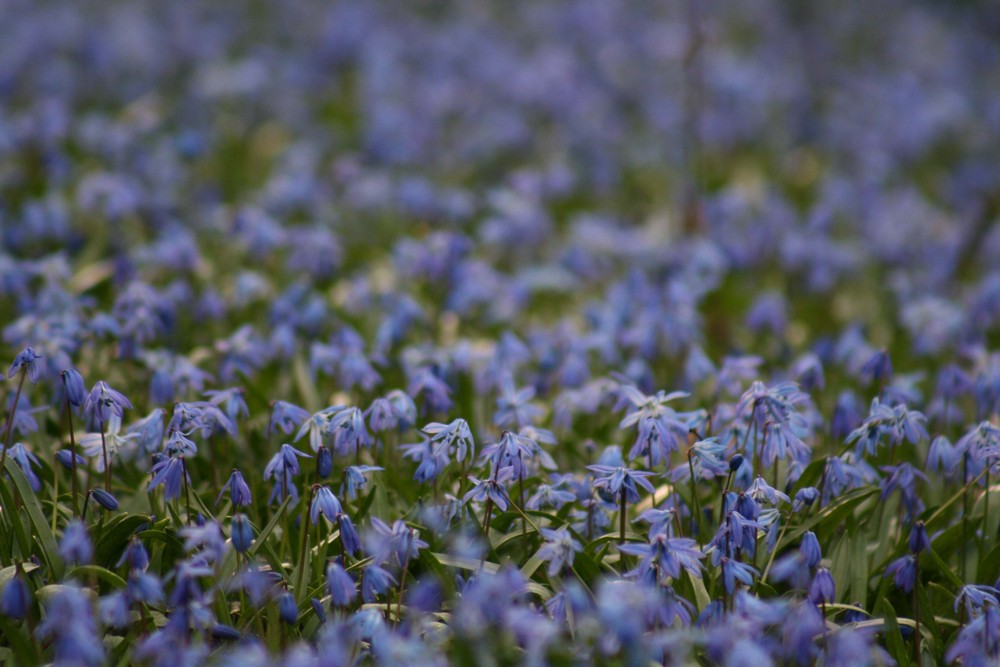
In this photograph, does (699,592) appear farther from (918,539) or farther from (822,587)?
(918,539)

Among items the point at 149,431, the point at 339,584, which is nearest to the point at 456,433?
the point at 339,584

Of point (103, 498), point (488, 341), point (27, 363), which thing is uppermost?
point (27, 363)

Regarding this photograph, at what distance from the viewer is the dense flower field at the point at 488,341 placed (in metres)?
2.72

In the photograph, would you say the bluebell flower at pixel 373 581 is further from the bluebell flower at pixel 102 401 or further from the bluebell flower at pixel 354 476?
the bluebell flower at pixel 102 401

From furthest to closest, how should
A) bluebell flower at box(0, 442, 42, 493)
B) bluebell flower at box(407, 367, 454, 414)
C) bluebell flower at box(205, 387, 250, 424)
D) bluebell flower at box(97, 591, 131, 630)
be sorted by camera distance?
bluebell flower at box(407, 367, 454, 414) → bluebell flower at box(205, 387, 250, 424) → bluebell flower at box(0, 442, 42, 493) → bluebell flower at box(97, 591, 131, 630)

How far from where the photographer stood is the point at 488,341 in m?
5.11

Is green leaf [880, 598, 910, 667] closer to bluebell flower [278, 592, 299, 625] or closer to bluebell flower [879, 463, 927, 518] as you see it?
bluebell flower [879, 463, 927, 518]

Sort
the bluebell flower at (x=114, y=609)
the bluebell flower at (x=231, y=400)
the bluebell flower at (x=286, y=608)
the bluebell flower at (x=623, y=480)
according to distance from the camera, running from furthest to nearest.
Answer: the bluebell flower at (x=231, y=400) → the bluebell flower at (x=623, y=480) → the bluebell flower at (x=286, y=608) → the bluebell flower at (x=114, y=609)

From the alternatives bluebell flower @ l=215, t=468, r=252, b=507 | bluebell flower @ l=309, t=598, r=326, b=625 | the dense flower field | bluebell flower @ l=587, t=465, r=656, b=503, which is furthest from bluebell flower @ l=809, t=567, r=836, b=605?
bluebell flower @ l=215, t=468, r=252, b=507

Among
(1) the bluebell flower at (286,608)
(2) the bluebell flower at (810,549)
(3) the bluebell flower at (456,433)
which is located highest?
(3) the bluebell flower at (456,433)

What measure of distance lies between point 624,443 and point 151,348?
2.22 metres

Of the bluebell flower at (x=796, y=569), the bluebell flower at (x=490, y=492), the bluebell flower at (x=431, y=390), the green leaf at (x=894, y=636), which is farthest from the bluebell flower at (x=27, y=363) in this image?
the green leaf at (x=894, y=636)

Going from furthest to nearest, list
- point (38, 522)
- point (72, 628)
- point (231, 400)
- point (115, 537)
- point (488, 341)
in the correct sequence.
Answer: point (488, 341) → point (231, 400) → point (115, 537) → point (38, 522) → point (72, 628)

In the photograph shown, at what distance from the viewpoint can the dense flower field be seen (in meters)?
2.72
